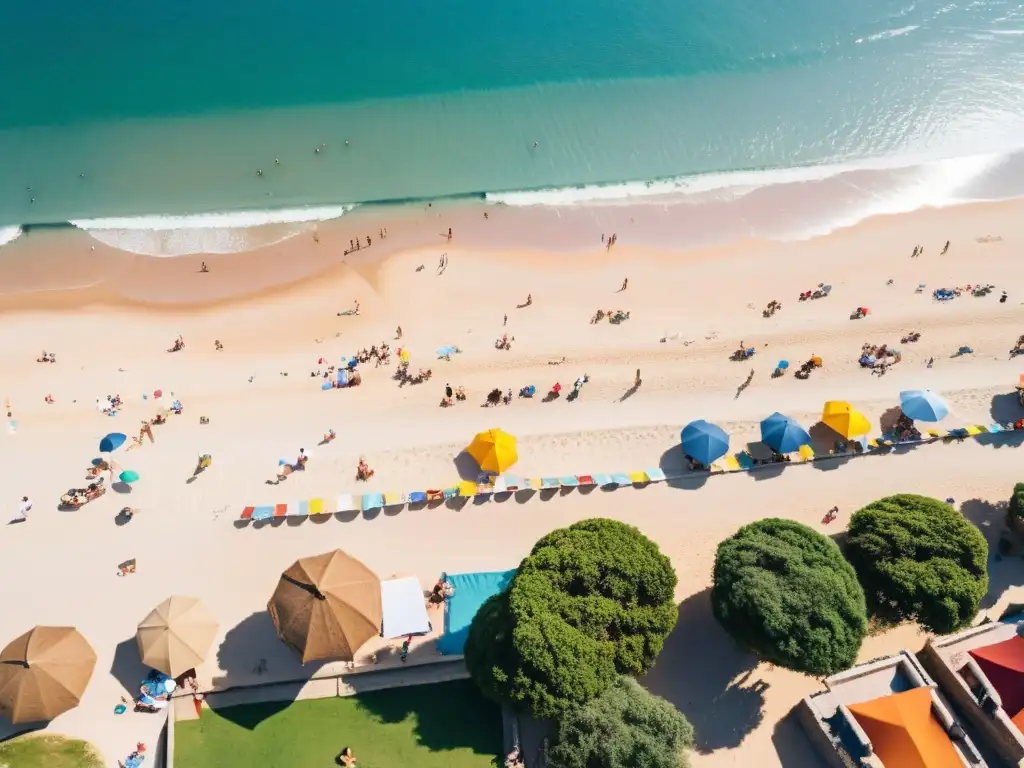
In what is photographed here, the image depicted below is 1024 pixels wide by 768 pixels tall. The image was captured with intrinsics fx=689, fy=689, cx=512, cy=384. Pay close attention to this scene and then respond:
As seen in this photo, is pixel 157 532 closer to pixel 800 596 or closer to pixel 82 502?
pixel 82 502

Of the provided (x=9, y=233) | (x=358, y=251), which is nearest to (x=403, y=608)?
(x=358, y=251)

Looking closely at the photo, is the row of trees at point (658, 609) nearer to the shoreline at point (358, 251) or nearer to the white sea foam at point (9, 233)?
the shoreline at point (358, 251)

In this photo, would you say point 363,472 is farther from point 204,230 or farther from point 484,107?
point 484,107

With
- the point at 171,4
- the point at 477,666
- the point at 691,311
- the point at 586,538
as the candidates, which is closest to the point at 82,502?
the point at 477,666

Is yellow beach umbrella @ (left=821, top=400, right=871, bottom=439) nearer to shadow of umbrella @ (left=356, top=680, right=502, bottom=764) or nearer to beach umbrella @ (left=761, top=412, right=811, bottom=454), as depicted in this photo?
beach umbrella @ (left=761, top=412, right=811, bottom=454)

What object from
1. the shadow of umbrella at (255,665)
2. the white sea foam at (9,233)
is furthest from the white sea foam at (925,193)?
the white sea foam at (9,233)

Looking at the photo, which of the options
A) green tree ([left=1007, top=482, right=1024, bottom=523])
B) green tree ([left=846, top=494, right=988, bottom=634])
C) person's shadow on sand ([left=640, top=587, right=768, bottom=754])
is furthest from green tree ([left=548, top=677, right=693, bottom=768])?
green tree ([left=1007, top=482, right=1024, bottom=523])
